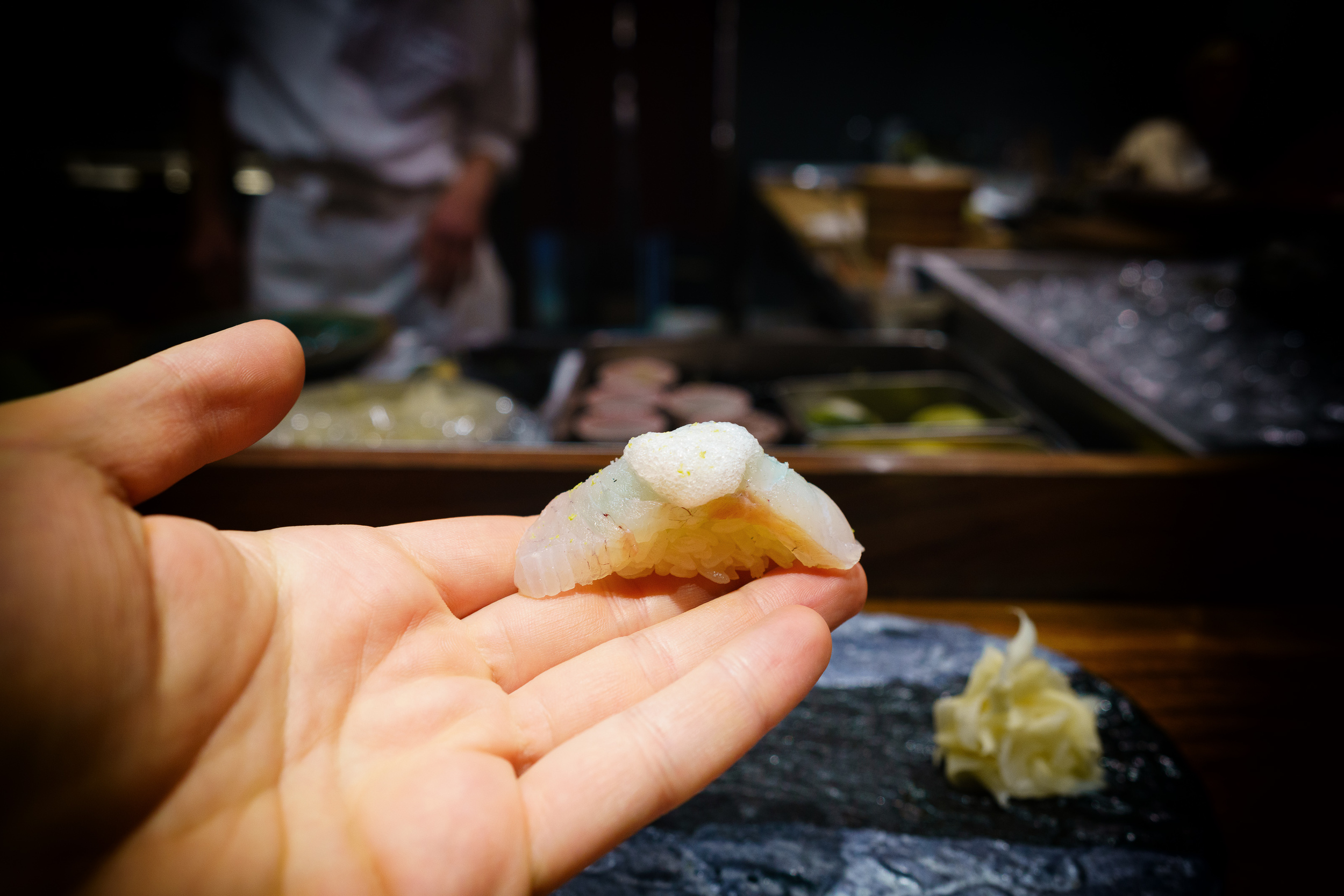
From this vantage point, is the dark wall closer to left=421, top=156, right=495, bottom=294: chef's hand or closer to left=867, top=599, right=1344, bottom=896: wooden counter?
left=421, top=156, right=495, bottom=294: chef's hand

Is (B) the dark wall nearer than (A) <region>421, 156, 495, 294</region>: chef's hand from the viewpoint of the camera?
No

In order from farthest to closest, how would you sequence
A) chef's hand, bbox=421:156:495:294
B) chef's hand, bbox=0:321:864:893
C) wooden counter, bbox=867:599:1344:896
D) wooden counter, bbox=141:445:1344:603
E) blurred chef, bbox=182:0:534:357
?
chef's hand, bbox=421:156:495:294 < blurred chef, bbox=182:0:534:357 < wooden counter, bbox=141:445:1344:603 < wooden counter, bbox=867:599:1344:896 < chef's hand, bbox=0:321:864:893

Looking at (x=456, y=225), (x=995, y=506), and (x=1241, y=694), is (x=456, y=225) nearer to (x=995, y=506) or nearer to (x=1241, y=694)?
(x=995, y=506)

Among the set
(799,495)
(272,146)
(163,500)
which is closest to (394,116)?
(272,146)

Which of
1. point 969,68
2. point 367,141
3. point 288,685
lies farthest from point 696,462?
point 969,68

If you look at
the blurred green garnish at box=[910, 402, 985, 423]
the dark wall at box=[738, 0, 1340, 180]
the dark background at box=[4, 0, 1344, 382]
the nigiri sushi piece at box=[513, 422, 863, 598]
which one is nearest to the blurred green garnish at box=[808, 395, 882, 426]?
the blurred green garnish at box=[910, 402, 985, 423]

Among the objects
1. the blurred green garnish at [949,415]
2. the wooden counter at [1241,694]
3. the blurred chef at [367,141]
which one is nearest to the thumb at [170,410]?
the wooden counter at [1241,694]

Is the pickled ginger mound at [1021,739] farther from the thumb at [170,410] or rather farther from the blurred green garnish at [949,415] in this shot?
the blurred green garnish at [949,415]
